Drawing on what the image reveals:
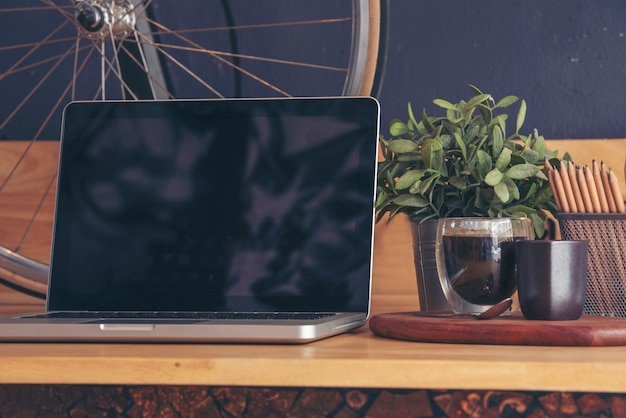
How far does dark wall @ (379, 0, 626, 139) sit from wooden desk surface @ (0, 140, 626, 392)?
68cm

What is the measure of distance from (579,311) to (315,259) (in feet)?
0.82

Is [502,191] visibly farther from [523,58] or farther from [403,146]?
[523,58]

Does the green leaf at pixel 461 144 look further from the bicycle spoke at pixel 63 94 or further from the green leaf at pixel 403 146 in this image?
the bicycle spoke at pixel 63 94

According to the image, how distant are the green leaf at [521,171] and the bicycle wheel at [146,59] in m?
0.45

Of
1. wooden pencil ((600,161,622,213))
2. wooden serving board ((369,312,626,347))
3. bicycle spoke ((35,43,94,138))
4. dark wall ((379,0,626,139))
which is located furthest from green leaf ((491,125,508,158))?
bicycle spoke ((35,43,94,138))

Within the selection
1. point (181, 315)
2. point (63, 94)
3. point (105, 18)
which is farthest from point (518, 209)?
point (63, 94)

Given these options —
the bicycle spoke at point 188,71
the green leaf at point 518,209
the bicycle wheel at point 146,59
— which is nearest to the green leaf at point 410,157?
the green leaf at point 518,209

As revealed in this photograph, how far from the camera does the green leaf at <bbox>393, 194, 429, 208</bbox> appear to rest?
814mm

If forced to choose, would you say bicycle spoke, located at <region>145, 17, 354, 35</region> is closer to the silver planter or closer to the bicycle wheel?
the bicycle wheel

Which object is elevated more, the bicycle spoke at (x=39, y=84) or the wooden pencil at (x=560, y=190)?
the bicycle spoke at (x=39, y=84)

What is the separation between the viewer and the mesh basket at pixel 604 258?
28.9 inches

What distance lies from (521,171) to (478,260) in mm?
122

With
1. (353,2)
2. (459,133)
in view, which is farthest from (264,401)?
(353,2)

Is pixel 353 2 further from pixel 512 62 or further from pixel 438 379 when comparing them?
pixel 438 379
